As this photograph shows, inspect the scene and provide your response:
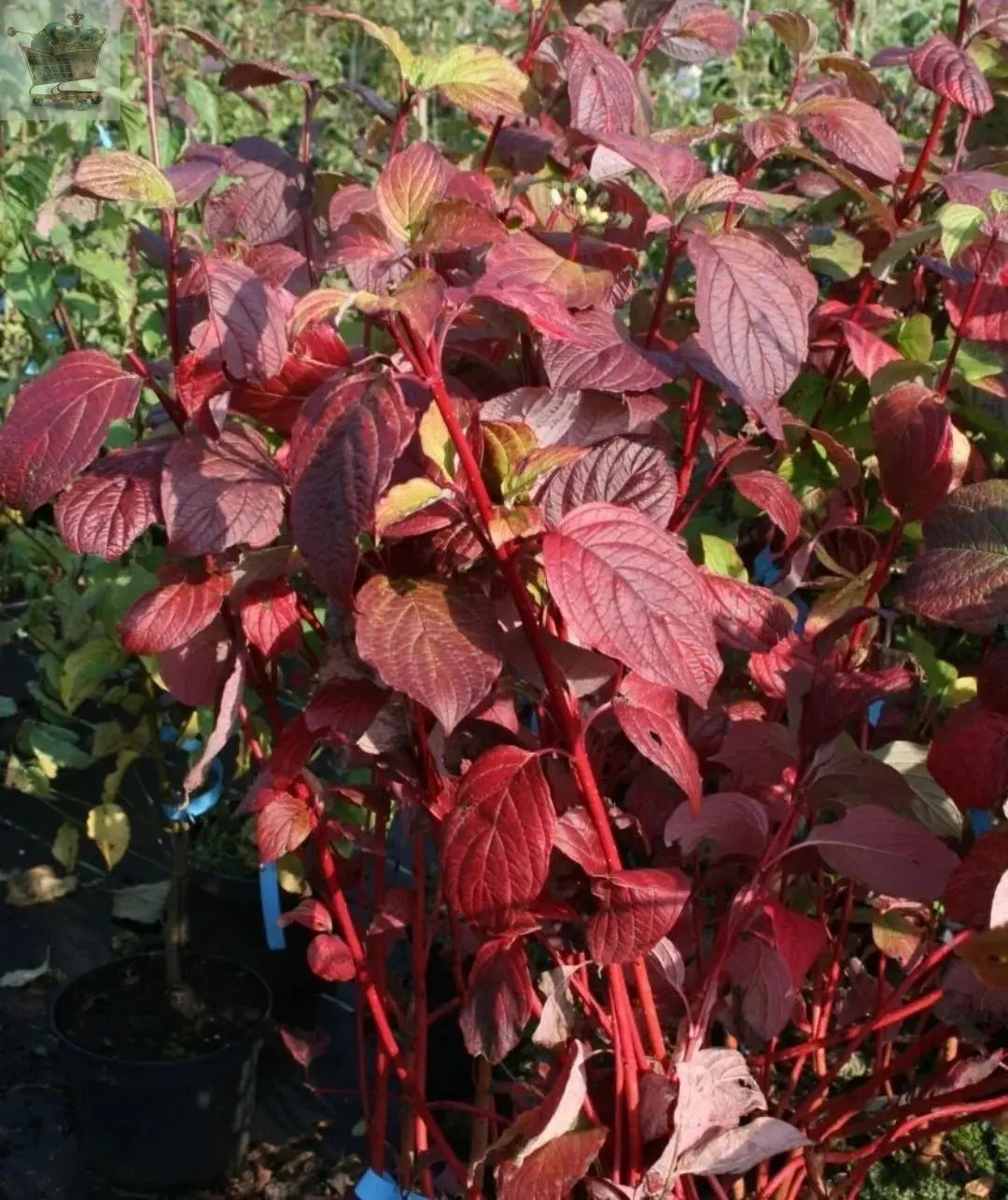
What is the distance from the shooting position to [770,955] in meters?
1.23

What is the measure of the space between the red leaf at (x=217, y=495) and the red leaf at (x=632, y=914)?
0.38 metres

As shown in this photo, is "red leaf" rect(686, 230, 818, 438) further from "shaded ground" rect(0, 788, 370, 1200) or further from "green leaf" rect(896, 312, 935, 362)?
"shaded ground" rect(0, 788, 370, 1200)

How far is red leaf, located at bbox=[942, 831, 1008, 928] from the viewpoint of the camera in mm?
1016

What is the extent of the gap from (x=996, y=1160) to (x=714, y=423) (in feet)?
3.67

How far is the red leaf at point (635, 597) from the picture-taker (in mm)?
855

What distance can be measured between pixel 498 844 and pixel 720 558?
53 cm

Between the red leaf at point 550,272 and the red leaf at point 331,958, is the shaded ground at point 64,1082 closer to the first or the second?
the red leaf at point 331,958

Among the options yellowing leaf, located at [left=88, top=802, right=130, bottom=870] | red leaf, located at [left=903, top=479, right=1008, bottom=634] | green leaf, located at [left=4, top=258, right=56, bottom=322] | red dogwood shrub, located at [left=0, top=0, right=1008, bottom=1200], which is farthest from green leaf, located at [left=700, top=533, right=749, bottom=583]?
green leaf, located at [left=4, top=258, right=56, bottom=322]

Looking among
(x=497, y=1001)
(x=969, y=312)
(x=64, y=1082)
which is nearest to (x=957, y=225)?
(x=969, y=312)

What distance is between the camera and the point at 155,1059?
77.8 inches

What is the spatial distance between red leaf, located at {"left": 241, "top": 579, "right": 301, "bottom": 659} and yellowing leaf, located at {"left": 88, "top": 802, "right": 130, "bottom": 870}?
1.05 meters

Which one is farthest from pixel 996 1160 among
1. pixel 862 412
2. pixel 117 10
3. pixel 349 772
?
pixel 117 10

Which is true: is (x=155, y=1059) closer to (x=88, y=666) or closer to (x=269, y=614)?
(x=88, y=666)

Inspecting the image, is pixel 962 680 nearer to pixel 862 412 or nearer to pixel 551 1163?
pixel 862 412
